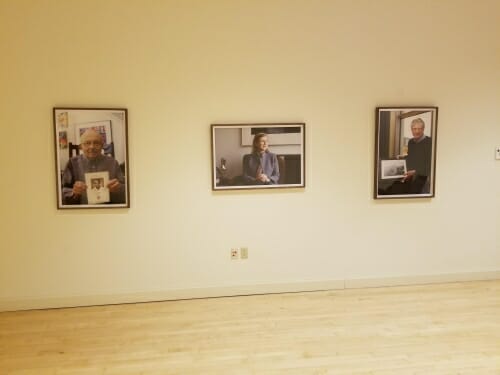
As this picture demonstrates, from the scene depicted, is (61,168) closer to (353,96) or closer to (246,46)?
(246,46)

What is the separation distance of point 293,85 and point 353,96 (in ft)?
1.82

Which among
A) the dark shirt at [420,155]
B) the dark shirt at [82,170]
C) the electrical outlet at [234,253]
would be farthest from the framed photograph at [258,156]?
the dark shirt at [420,155]

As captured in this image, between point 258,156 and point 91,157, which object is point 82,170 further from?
point 258,156

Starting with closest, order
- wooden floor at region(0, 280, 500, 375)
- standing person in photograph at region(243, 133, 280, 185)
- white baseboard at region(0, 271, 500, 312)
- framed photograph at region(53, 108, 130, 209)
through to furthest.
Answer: wooden floor at region(0, 280, 500, 375)
framed photograph at region(53, 108, 130, 209)
white baseboard at region(0, 271, 500, 312)
standing person in photograph at region(243, 133, 280, 185)

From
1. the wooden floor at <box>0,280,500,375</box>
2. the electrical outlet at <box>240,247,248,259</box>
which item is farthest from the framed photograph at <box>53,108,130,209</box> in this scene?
the electrical outlet at <box>240,247,248,259</box>

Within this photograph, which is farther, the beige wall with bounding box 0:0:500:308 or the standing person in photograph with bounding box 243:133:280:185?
the standing person in photograph with bounding box 243:133:280:185

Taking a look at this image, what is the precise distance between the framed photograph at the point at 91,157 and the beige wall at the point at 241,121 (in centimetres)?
8

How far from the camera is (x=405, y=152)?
12.6ft

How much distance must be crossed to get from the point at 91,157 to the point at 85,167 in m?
0.10

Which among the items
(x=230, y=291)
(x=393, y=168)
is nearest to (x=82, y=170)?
(x=230, y=291)

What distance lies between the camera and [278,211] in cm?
376

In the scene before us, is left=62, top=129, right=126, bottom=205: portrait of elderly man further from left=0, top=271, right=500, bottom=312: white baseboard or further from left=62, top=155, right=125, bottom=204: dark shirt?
left=0, top=271, right=500, bottom=312: white baseboard

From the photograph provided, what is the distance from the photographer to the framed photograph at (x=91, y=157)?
3.40 metres

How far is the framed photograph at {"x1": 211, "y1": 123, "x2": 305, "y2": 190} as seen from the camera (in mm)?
3615
